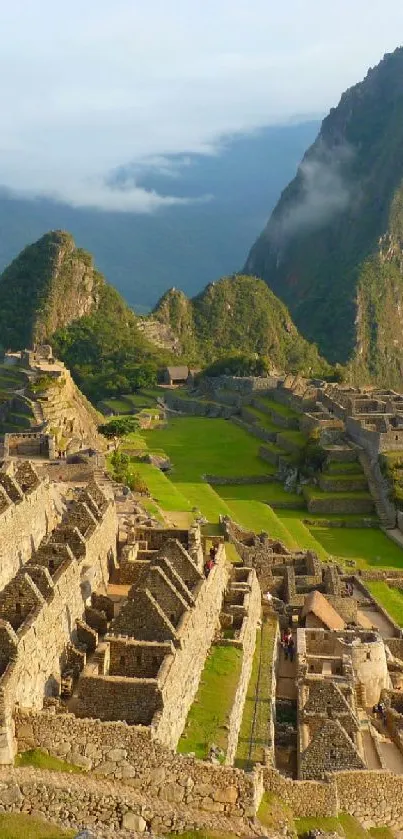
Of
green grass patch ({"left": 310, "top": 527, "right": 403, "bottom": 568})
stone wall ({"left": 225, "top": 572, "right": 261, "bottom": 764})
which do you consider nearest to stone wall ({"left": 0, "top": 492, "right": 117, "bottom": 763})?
stone wall ({"left": 225, "top": 572, "right": 261, "bottom": 764})

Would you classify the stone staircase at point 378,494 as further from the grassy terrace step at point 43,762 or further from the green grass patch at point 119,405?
the grassy terrace step at point 43,762

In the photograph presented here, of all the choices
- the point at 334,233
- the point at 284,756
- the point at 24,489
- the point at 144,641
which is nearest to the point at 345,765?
the point at 284,756

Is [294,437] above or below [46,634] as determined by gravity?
below

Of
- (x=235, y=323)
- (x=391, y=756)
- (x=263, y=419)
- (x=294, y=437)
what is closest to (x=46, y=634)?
(x=391, y=756)

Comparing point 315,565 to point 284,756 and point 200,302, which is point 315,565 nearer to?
point 284,756

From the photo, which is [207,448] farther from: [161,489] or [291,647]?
[291,647]

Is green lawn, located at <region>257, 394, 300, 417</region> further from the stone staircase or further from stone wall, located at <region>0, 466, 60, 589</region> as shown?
stone wall, located at <region>0, 466, 60, 589</region>
